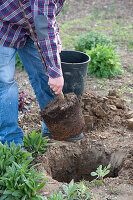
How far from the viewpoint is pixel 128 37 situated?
6.67m

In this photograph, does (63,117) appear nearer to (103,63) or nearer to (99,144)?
(99,144)

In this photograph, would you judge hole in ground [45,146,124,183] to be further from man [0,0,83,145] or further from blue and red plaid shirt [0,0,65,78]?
blue and red plaid shirt [0,0,65,78]

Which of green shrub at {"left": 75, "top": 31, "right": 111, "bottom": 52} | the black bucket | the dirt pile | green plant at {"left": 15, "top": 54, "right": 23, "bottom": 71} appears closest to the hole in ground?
the dirt pile

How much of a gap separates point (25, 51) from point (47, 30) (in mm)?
765

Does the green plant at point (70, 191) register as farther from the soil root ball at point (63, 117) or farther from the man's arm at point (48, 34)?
the man's arm at point (48, 34)

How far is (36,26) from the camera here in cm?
220

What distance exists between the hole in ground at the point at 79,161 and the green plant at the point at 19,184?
61 cm

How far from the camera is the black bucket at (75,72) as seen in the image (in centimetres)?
335

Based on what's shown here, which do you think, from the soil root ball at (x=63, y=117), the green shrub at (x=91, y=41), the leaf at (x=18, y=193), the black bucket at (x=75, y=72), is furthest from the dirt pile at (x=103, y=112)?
the green shrub at (x=91, y=41)

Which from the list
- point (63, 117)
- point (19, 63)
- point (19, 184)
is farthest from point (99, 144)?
point (19, 63)

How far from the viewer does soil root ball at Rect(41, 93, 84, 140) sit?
2.69 meters

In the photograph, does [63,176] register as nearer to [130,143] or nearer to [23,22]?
[130,143]

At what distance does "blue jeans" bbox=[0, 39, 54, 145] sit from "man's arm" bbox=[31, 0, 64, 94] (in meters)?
0.50

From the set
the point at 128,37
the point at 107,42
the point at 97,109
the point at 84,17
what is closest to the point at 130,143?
the point at 97,109
